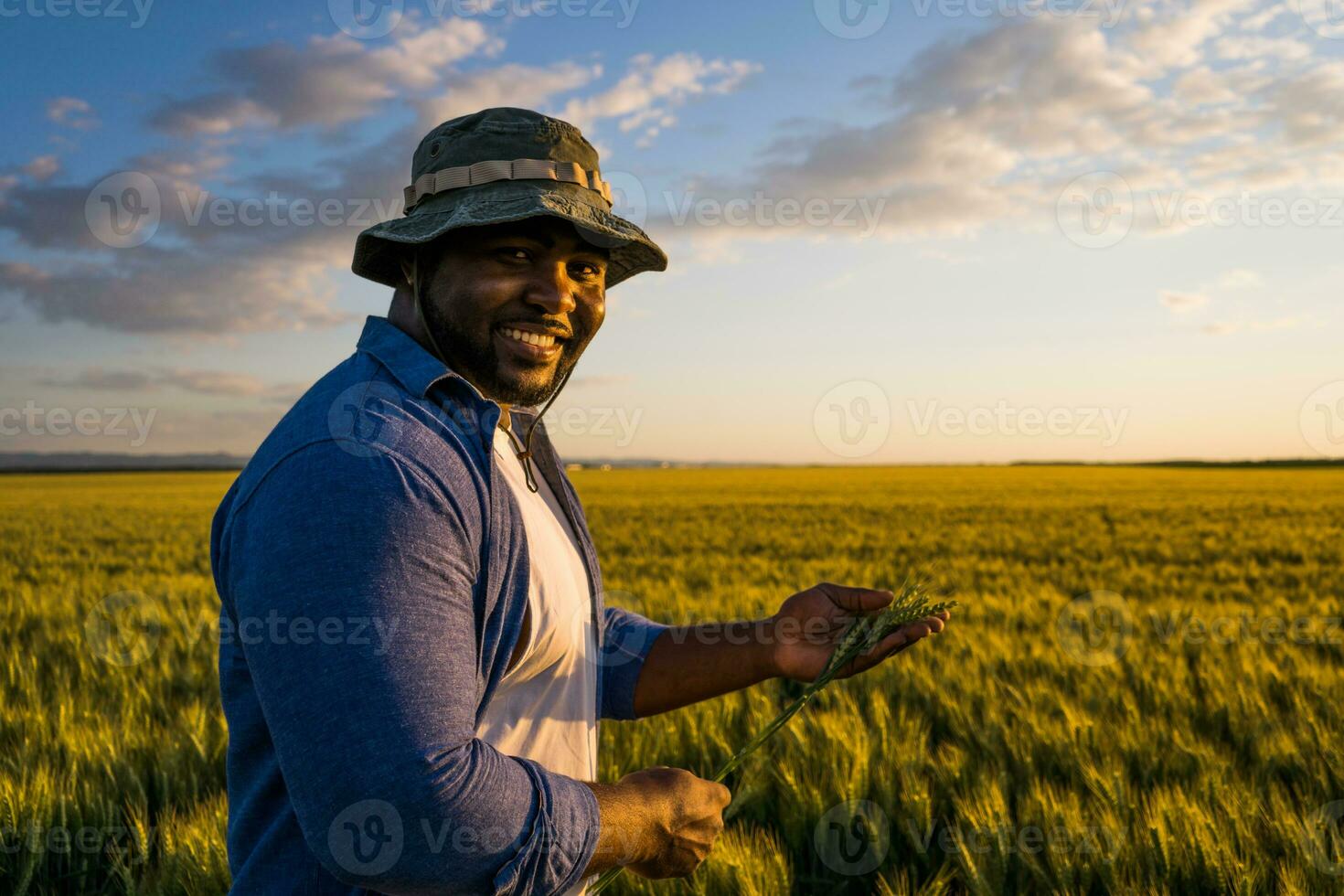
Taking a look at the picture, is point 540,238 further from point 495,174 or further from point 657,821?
point 657,821

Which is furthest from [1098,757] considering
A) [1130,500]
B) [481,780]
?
[1130,500]

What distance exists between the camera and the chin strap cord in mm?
1636

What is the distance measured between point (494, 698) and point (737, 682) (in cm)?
67

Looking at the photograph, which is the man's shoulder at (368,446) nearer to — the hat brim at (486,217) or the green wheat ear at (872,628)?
the hat brim at (486,217)

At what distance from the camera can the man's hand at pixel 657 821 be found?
1320 millimetres

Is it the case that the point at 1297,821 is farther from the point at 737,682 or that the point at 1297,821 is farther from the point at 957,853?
the point at 737,682

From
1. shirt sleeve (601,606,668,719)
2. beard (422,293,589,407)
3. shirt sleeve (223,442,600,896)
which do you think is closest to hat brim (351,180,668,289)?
beard (422,293,589,407)

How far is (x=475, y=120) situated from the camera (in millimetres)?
1698

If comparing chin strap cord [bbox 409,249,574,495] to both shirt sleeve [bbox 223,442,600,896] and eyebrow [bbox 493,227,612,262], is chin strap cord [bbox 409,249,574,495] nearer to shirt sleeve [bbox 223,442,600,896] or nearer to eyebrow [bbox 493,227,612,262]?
eyebrow [bbox 493,227,612,262]

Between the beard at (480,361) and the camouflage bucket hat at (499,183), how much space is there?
0.16 metres

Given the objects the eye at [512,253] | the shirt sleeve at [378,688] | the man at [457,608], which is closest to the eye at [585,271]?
the man at [457,608]

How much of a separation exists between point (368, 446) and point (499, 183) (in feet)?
2.09

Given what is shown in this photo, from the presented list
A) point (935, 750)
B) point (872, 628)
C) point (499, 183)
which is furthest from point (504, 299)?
point (935, 750)

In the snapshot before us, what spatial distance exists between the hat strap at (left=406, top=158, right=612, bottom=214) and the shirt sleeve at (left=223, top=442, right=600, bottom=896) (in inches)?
25.9
